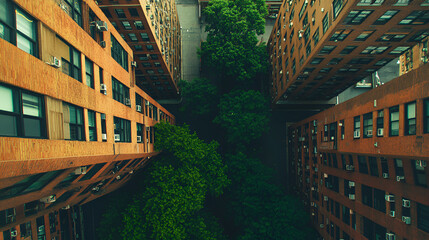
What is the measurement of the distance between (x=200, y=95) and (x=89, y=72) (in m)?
24.1

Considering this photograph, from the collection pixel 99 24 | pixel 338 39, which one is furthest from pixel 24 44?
pixel 338 39

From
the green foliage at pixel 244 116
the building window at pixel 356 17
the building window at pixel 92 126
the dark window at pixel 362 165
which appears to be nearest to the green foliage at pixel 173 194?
the green foliage at pixel 244 116

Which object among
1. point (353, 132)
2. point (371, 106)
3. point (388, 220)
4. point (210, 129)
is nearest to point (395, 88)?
point (371, 106)

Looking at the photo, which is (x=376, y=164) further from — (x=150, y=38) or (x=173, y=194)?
(x=150, y=38)

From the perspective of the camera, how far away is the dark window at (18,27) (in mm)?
8283

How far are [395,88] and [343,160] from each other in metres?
11.0

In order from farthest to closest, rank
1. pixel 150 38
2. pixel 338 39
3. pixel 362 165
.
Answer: pixel 150 38
pixel 362 165
pixel 338 39

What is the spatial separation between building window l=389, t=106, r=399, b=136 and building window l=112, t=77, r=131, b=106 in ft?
63.4

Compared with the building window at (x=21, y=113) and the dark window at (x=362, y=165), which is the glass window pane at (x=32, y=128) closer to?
the building window at (x=21, y=113)

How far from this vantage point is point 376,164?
59.6ft

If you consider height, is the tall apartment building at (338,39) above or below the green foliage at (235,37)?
below

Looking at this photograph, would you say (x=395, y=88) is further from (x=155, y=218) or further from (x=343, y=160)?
(x=155, y=218)

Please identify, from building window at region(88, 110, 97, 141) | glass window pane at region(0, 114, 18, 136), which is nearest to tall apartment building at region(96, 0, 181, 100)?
building window at region(88, 110, 97, 141)

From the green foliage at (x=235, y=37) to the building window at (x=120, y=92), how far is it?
19.1 meters
